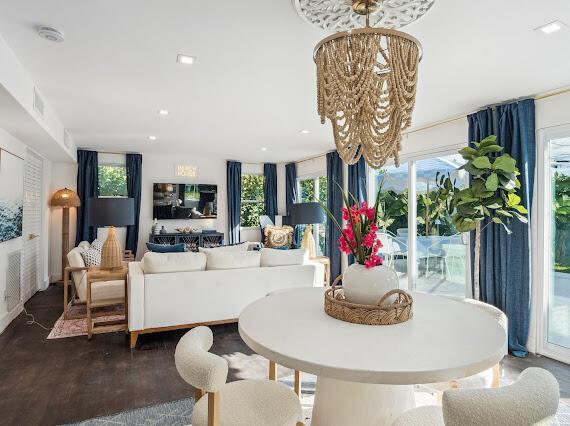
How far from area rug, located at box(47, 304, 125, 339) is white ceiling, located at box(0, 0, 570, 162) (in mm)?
2330

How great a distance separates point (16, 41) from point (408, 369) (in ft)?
9.79

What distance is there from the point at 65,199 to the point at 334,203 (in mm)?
4580

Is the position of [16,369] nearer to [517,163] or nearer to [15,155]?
[15,155]

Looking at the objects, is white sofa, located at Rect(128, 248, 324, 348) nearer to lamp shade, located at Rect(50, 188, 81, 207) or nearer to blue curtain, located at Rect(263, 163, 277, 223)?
lamp shade, located at Rect(50, 188, 81, 207)

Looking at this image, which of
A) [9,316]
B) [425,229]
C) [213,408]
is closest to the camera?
[213,408]

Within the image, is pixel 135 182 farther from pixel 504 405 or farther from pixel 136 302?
pixel 504 405

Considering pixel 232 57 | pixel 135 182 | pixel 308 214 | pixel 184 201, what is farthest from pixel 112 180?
pixel 232 57

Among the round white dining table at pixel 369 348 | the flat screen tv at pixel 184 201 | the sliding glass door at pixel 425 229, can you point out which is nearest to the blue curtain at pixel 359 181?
the sliding glass door at pixel 425 229

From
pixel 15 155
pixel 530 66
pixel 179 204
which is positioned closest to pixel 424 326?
pixel 530 66

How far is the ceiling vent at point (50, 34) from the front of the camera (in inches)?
87.1

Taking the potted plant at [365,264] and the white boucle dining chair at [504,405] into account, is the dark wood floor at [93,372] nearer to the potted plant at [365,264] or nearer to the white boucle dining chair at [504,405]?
the potted plant at [365,264]

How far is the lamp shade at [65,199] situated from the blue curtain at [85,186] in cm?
40

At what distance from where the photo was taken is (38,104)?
11.0 feet

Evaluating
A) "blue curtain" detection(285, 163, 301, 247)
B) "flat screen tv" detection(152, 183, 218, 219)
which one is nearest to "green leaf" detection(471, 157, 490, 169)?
"blue curtain" detection(285, 163, 301, 247)
